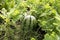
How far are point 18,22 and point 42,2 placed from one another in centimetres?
29

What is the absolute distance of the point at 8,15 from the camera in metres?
1.62

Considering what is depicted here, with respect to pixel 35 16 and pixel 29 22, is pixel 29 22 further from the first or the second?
pixel 35 16

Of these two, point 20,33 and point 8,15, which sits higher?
point 8,15

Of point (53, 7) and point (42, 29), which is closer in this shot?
point (42, 29)

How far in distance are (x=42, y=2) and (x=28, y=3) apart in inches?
5.6

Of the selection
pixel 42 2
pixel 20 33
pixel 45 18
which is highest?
pixel 42 2

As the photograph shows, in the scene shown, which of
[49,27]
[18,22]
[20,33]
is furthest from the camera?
[18,22]

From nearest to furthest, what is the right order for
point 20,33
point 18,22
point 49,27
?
point 49,27 → point 20,33 → point 18,22

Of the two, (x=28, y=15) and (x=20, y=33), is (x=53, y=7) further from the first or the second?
(x=20, y=33)

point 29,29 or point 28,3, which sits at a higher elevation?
point 28,3

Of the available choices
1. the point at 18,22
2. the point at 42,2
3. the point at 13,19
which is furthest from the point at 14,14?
the point at 42,2

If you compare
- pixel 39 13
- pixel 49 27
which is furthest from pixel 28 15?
pixel 49 27

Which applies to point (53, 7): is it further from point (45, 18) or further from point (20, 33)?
point (20, 33)

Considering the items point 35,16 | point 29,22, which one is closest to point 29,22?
point 29,22
